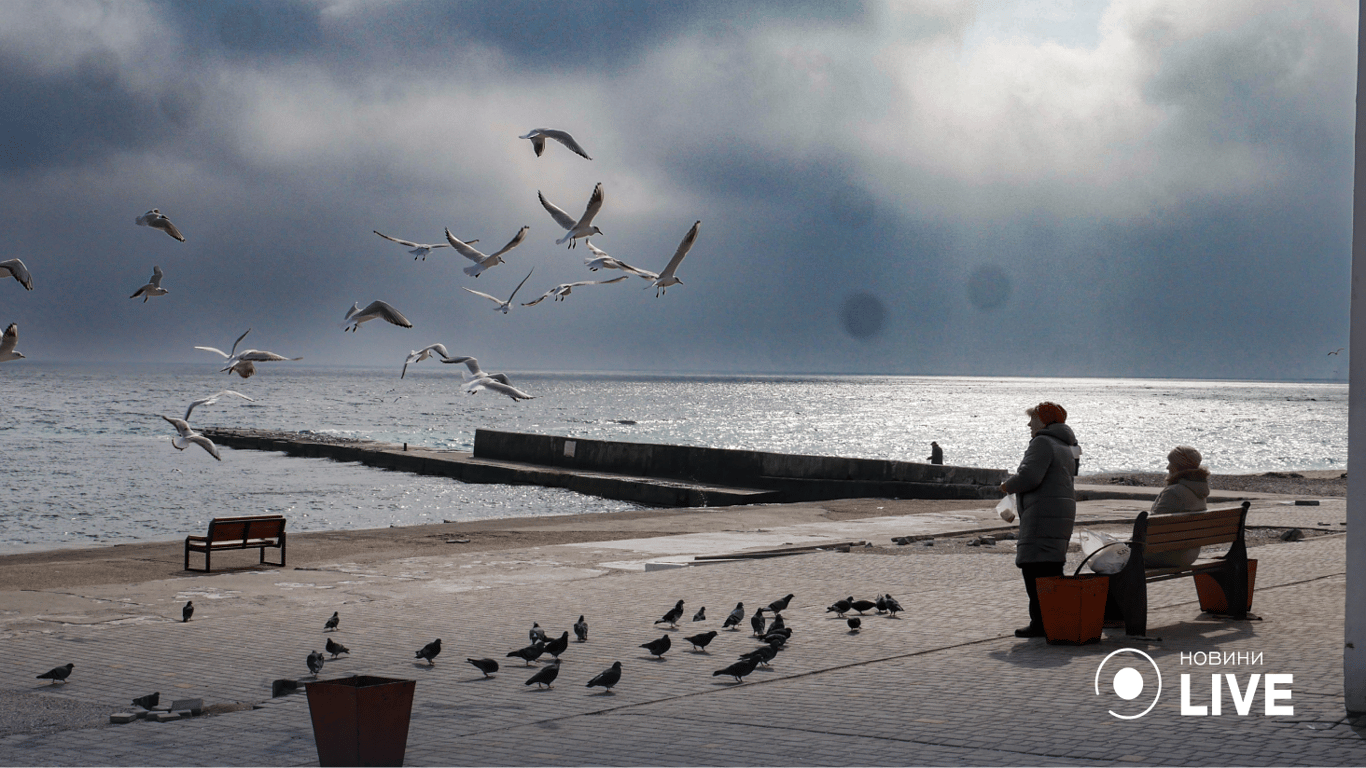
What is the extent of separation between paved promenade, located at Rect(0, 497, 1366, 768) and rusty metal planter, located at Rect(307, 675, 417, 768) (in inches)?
10.9

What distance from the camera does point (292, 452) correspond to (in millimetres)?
63312

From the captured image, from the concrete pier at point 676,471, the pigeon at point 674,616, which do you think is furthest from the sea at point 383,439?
the pigeon at point 674,616

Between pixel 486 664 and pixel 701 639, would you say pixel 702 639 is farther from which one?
pixel 486 664

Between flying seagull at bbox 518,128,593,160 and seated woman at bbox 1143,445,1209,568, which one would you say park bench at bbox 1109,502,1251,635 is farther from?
flying seagull at bbox 518,128,593,160

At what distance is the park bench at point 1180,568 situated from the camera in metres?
8.56

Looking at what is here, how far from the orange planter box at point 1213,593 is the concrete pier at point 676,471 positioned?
65.0 feet

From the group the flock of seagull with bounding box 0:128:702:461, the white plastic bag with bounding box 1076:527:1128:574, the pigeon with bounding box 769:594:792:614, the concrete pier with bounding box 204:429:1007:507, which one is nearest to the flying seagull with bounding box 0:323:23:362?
the flock of seagull with bounding box 0:128:702:461

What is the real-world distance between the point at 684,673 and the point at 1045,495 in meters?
2.86

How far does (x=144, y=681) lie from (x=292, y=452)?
5835cm

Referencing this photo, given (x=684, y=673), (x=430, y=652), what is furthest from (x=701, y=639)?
(x=430, y=652)

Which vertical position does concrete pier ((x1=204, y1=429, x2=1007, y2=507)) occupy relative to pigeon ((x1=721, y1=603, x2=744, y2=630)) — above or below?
above

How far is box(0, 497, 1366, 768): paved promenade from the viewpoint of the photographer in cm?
574

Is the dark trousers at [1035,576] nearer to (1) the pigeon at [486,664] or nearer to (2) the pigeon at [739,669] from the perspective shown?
(2) the pigeon at [739,669]

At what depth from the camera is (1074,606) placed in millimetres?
8375
